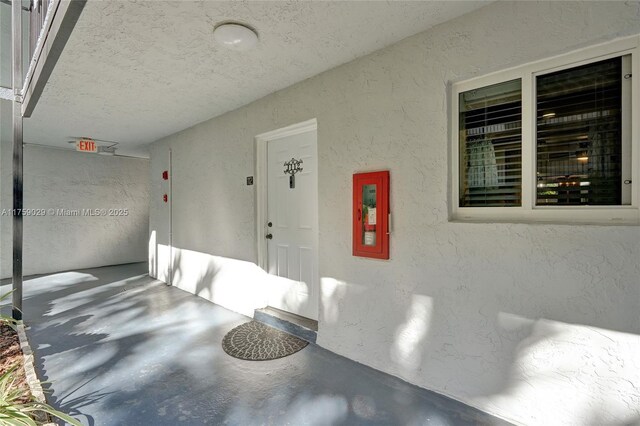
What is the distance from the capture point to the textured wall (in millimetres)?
6406

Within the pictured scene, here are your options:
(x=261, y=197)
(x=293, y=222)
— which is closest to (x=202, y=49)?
(x=261, y=197)

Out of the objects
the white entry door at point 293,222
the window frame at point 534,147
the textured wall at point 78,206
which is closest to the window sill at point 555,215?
the window frame at point 534,147

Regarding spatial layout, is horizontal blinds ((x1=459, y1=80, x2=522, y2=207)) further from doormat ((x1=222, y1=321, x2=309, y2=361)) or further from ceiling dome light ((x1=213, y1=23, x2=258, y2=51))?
doormat ((x1=222, y1=321, x2=309, y2=361))

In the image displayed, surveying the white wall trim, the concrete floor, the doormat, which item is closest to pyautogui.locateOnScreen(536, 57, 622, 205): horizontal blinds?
the concrete floor

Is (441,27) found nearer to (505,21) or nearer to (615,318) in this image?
(505,21)

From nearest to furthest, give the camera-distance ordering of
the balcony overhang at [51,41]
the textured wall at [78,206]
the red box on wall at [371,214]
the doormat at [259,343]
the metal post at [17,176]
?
1. the balcony overhang at [51,41]
2. the red box on wall at [371,214]
3. the doormat at [259,343]
4. the metal post at [17,176]
5. the textured wall at [78,206]

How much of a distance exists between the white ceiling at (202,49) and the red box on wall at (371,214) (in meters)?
1.10

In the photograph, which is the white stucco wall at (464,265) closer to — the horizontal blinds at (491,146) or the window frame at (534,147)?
the window frame at (534,147)

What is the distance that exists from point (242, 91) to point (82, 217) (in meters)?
5.95

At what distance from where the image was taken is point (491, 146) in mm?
2184

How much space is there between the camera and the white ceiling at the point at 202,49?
208 cm

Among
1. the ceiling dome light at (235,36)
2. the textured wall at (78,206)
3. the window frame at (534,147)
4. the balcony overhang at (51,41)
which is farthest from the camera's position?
the textured wall at (78,206)

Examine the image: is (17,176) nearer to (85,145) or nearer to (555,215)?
(85,145)

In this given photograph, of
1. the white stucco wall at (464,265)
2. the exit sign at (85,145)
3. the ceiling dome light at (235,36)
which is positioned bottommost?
the white stucco wall at (464,265)
